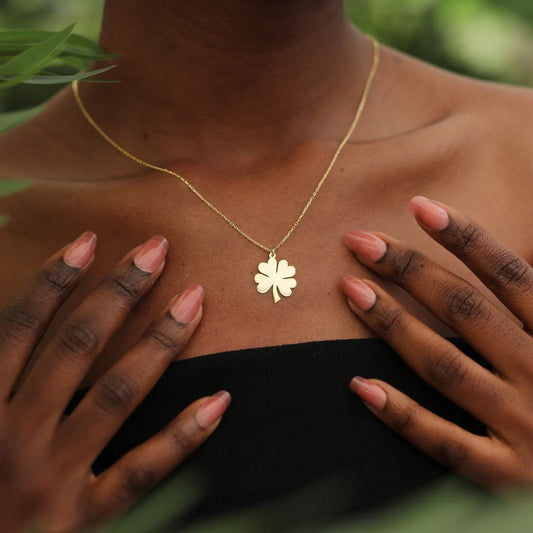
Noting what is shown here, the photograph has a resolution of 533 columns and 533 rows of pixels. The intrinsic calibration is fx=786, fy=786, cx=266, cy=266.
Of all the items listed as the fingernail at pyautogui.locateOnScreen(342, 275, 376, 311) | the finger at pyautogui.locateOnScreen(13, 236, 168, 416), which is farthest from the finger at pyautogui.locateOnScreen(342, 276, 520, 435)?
the finger at pyautogui.locateOnScreen(13, 236, 168, 416)

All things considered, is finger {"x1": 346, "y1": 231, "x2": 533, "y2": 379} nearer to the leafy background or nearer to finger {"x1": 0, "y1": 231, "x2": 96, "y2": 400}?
finger {"x1": 0, "y1": 231, "x2": 96, "y2": 400}

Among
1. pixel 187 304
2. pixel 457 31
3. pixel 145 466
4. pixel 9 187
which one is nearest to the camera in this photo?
pixel 9 187

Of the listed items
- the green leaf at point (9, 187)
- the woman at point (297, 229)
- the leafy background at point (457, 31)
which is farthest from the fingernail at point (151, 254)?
the leafy background at point (457, 31)

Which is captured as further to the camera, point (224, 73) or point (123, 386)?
point (224, 73)

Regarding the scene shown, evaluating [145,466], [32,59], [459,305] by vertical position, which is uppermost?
[32,59]

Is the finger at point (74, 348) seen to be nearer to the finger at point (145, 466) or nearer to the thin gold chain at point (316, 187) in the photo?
the finger at point (145, 466)

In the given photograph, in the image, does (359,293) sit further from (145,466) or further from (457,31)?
(457,31)

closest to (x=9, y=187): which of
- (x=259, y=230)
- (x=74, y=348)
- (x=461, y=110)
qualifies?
(x=74, y=348)

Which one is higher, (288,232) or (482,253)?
(482,253)
